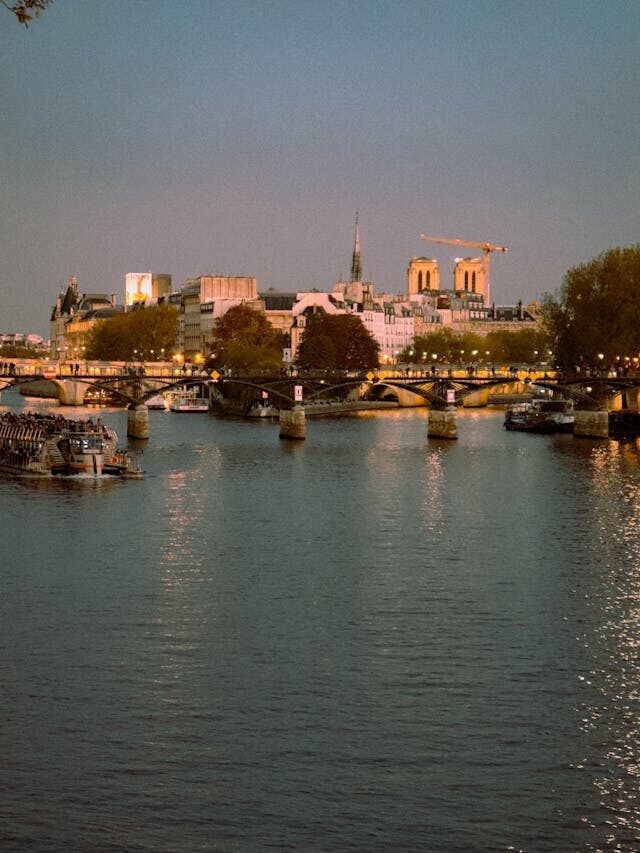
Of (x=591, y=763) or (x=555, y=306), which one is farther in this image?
(x=555, y=306)

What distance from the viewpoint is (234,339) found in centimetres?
12988

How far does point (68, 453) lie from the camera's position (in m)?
53.4

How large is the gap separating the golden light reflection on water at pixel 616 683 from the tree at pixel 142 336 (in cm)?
10867

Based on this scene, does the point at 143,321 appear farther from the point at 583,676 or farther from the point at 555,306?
the point at 583,676

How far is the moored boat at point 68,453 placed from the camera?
52.9 metres

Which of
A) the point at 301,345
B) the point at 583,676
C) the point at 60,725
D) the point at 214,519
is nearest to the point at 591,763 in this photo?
the point at 583,676

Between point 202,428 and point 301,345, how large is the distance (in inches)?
1425

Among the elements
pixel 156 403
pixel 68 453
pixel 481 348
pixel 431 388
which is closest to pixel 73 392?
pixel 156 403

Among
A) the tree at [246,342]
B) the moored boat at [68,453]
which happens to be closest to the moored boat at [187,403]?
the tree at [246,342]

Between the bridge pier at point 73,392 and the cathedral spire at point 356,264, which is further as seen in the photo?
the cathedral spire at point 356,264

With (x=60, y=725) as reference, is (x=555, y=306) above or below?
above

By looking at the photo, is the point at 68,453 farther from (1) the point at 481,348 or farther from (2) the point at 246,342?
(1) the point at 481,348

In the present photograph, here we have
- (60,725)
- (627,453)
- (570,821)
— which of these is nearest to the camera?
(570,821)

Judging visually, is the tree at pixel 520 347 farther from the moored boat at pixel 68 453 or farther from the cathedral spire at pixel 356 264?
the moored boat at pixel 68 453
